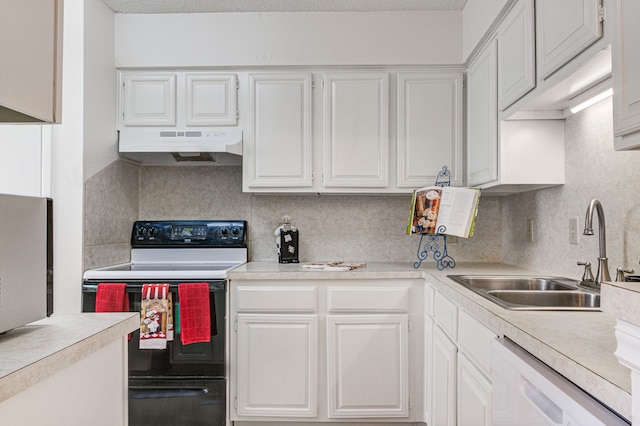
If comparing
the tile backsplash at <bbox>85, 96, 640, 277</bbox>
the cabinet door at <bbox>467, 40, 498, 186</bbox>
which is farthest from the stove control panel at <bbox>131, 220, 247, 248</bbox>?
the cabinet door at <bbox>467, 40, 498, 186</bbox>

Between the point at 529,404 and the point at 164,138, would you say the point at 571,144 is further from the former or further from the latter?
the point at 164,138

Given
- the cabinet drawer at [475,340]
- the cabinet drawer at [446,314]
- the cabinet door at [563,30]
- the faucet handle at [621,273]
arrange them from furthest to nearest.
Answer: the cabinet drawer at [446,314] < the faucet handle at [621,273] < the cabinet drawer at [475,340] < the cabinet door at [563,30]

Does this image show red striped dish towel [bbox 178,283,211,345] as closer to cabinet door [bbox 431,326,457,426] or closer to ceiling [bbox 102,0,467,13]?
cabinet door [bbox 431,326,457,426]

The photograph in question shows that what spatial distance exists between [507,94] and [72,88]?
2.16m

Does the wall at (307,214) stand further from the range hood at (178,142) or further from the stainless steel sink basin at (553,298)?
the stainless steel sink basin at (553,298)

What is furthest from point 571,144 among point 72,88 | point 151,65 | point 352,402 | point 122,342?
point 72,88

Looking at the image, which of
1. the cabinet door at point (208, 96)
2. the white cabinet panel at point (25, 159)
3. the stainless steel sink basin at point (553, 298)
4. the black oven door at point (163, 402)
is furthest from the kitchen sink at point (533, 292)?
the white cabinet panel at point (25, 159)

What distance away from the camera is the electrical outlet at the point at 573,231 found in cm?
190

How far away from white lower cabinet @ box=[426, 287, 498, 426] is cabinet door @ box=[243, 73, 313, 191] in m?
1.07

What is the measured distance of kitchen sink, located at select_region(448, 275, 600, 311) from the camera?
1.56 metres

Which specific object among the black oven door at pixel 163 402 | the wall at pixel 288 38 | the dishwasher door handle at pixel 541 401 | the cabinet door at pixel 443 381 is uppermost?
the wall at pixel 288 38

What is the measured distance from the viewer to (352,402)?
7.64 ft

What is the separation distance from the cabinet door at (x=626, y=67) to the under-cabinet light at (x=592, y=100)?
50 cm

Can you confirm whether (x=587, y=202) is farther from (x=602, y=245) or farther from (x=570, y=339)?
(x=570, y=339)
